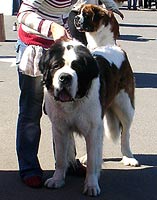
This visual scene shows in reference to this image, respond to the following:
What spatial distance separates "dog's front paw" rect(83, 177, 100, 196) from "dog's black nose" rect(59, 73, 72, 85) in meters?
1.05

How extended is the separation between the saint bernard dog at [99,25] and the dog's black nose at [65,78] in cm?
236

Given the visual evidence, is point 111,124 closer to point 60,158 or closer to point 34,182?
point 60,158

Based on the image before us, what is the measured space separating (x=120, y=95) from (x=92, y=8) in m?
1.59

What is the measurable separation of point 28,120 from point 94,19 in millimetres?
2019

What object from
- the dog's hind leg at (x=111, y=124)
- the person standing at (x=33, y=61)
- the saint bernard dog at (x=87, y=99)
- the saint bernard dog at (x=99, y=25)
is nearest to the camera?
the saint bernard dog at (x=87, y=99)

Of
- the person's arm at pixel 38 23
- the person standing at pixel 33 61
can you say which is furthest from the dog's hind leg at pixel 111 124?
the person's arm at pixel 38 23

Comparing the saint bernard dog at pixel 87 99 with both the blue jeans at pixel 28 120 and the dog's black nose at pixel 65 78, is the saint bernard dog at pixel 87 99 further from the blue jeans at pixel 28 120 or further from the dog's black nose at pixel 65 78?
the blue jeans at pixel 28 120

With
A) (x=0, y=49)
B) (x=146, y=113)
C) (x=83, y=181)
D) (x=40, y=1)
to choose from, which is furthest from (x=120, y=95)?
(x=0, y=49)

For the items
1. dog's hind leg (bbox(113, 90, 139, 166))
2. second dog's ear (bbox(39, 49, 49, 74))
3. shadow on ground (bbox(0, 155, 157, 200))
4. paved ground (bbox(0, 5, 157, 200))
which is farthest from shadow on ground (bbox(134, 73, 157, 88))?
second dog's ear (bbox(39, 49, 49, 74))

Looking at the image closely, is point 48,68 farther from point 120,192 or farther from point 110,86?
point 120,192

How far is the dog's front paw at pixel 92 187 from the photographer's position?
14.6 ft

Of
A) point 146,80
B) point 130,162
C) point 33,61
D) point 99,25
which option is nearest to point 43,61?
point 33,61

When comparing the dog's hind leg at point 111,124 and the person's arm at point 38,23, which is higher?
the person's arm at point 38,23

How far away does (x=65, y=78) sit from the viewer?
3789mm
